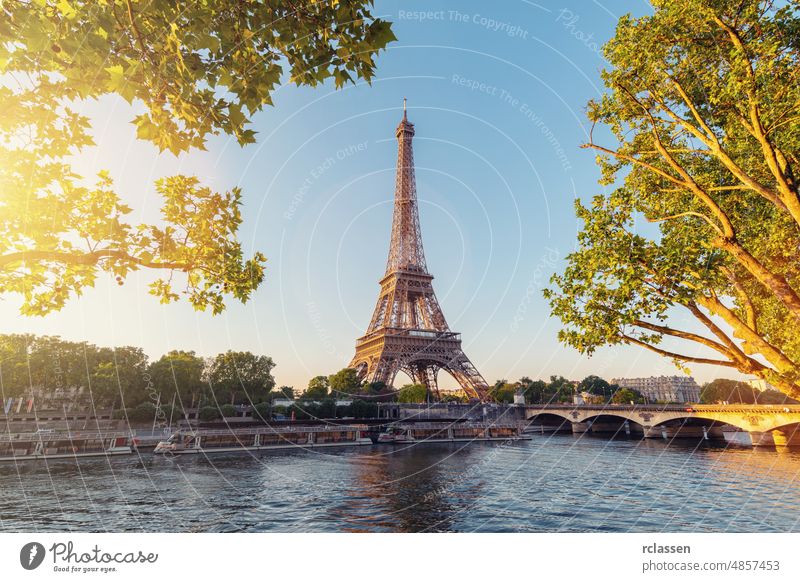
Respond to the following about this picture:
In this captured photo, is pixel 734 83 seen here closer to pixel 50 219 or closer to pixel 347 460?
pixel 50 219

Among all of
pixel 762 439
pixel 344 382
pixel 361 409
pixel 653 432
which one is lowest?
pixel 653 432

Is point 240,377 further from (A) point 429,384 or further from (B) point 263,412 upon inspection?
(A) point 429,384

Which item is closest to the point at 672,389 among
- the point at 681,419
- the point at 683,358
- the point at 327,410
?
the point at 681,419

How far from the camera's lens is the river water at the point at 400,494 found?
1128 cm

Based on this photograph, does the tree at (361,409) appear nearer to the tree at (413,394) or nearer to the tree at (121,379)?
the tree at (413,394)

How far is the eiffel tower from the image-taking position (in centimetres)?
4225

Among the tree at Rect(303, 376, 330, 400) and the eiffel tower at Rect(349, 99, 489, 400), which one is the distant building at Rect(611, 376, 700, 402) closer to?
the eiffel tower at Rect(349, 99, 489, 400)

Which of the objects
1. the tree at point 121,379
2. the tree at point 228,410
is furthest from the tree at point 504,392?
the tree at point 121,379

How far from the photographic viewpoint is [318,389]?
46.6 m

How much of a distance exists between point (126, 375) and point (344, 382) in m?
20.3

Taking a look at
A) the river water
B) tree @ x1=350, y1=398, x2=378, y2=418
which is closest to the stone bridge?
the river water

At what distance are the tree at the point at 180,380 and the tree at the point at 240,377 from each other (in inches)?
52.7
